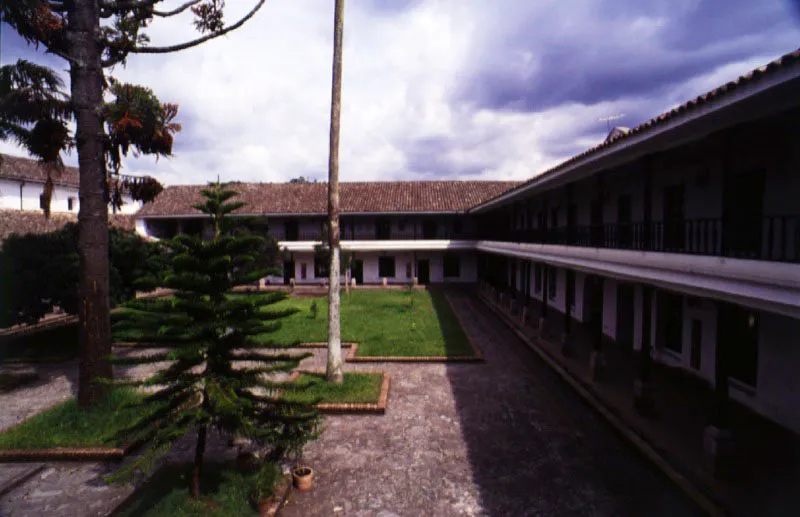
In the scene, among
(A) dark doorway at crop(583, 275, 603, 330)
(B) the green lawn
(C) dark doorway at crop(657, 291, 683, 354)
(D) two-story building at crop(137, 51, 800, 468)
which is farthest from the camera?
(A) dark doorway at crop(583, 275, 603, 330)

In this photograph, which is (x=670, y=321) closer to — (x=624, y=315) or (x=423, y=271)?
(x=624, y=315)

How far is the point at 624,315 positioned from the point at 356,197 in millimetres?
22577

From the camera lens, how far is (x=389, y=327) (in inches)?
673

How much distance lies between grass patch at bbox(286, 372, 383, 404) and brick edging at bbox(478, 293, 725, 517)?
15.4 feet

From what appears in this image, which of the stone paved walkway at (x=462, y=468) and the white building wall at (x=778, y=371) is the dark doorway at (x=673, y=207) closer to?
the white building wall at (x=778, y=371)

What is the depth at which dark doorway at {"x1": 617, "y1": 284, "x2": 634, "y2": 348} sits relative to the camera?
13586 mm

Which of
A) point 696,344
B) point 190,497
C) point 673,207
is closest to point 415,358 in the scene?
point 696,344

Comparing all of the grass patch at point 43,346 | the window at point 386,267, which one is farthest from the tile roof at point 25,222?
the window at point 386,267

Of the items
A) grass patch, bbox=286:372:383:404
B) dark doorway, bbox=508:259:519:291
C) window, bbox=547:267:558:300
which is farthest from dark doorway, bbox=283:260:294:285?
grass patch, bbox=286:372:383:404

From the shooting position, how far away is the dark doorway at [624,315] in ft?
44.6

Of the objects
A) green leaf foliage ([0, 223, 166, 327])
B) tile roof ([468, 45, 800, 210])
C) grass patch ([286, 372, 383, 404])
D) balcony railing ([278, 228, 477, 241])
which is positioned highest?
tile roof ([468, 45, 800, 210])

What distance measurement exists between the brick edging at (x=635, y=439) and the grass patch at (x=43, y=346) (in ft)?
49.1

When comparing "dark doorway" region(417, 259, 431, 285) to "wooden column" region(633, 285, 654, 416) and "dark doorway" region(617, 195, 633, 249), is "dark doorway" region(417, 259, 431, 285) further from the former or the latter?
"wooden column" region(633, 285, 654, 416)

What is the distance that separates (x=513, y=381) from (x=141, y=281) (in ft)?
29.3
